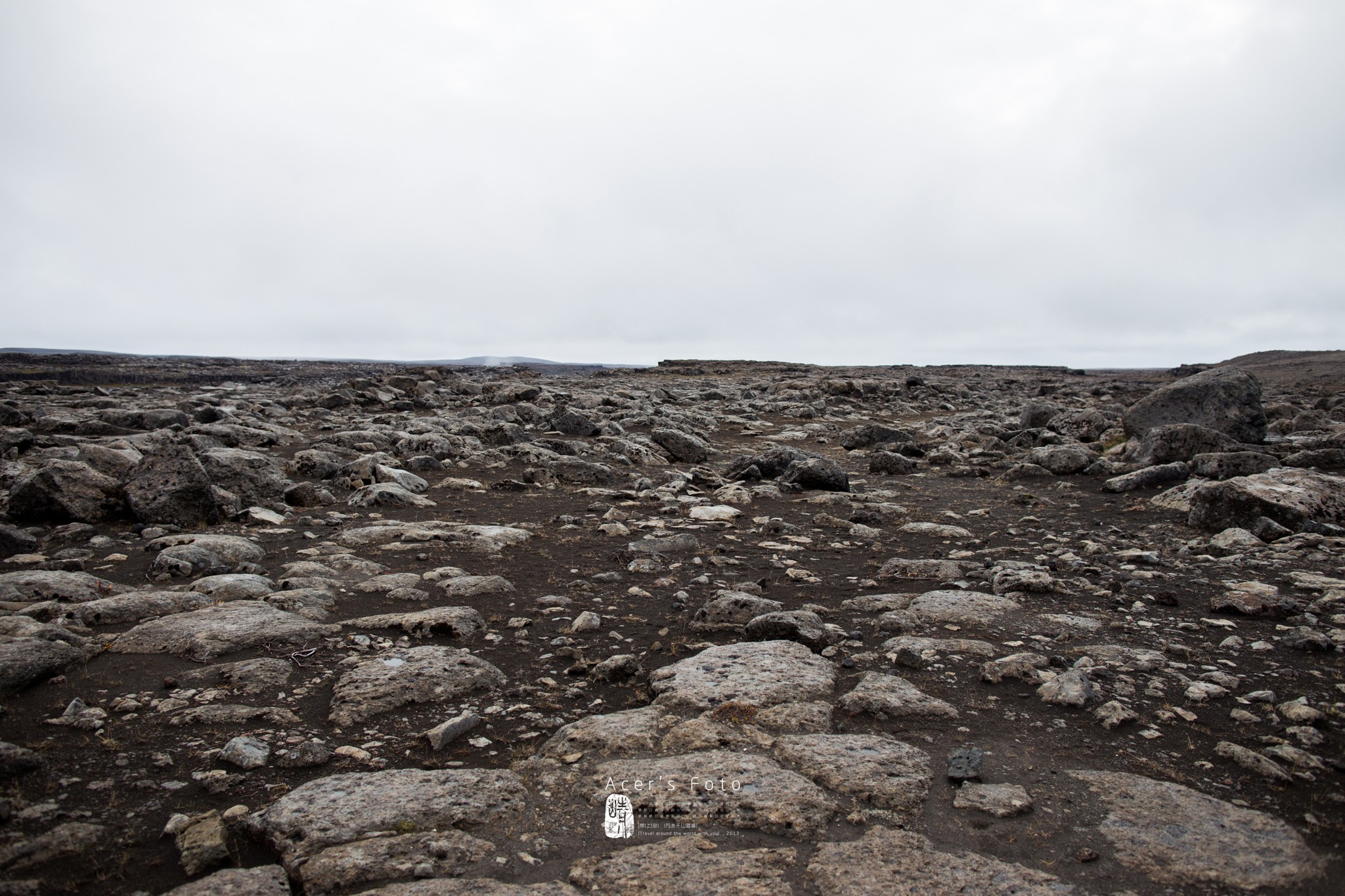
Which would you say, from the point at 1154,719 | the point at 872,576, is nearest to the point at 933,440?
the point at 872,576

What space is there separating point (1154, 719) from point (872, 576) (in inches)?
111

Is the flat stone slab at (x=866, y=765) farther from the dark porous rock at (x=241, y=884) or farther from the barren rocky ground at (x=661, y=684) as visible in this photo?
the dark porous rock at (x=241, y=884)

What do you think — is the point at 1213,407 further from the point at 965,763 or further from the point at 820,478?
the point at 965,763

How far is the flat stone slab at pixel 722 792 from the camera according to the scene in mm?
2719

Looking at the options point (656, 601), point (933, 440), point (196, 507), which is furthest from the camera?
point (933, 440)

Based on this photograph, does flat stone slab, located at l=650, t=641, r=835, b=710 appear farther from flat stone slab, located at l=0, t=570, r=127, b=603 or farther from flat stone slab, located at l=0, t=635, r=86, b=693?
flat stone slab, located at l=0, t=570, r=127, b=603

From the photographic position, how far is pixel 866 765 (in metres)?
3.09

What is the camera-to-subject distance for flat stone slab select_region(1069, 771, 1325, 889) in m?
2.35

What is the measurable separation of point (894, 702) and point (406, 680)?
286 cm

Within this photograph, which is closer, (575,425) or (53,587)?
(53,587)

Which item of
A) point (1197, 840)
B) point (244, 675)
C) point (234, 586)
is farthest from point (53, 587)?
point (1197, 840)

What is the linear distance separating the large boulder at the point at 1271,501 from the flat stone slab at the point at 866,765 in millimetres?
5658

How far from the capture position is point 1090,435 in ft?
45.9

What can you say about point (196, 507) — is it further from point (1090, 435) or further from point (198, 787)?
point (1090, 435)
